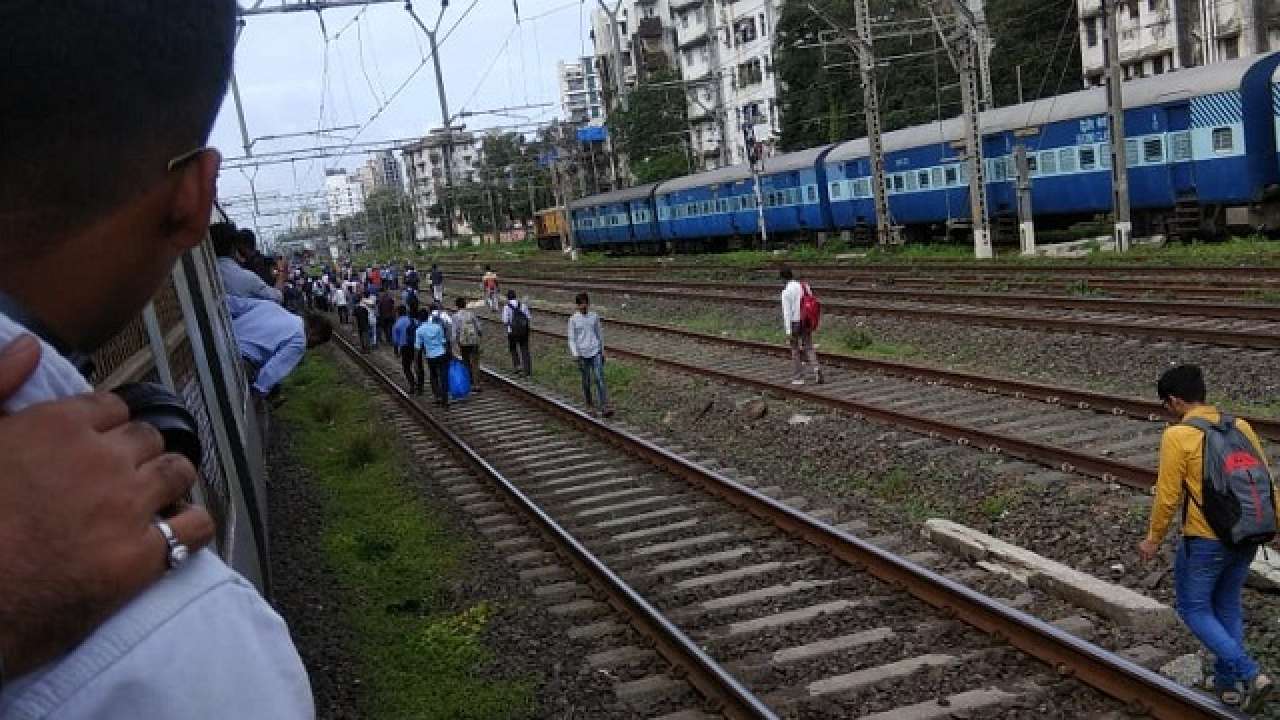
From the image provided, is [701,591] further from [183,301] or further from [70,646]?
[70,646]

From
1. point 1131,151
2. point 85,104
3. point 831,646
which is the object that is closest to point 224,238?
point 831,646

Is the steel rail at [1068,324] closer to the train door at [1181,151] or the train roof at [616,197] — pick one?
the train door at [1181,151]

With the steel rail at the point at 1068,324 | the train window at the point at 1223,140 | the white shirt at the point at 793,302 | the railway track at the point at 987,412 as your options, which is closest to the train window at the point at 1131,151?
the train window at the point at 1223,140

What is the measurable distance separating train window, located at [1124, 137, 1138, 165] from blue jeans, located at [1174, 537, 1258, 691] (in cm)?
2190

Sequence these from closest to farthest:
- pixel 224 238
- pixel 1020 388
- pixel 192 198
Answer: pixel 192 198 → pixel 224 238 → pixel 1020 388

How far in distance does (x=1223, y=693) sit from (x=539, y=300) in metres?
29.5

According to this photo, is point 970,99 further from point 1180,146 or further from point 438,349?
point 438,349

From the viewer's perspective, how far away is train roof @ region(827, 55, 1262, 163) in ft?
76.9

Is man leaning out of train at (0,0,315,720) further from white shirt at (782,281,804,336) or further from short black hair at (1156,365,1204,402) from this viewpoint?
white shirt at (782,281,804,336)

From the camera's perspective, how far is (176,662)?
2.97ft

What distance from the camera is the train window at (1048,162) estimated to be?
1084 inches

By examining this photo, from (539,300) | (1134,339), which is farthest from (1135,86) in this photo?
(539,300)

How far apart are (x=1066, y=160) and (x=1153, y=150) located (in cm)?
250

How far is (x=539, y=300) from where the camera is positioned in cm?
3391
